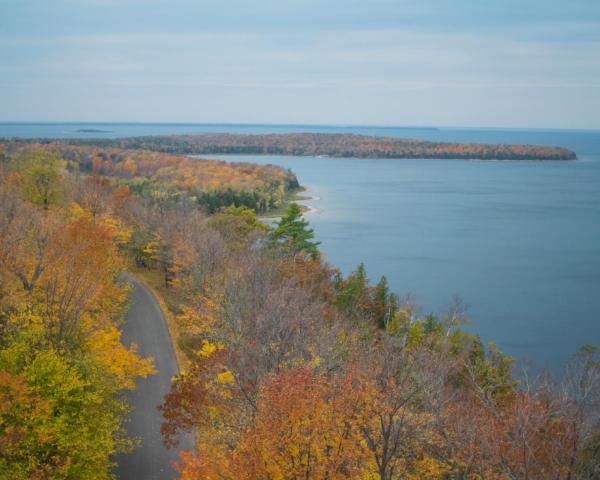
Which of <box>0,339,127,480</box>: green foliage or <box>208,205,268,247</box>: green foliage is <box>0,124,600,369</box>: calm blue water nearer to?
<box>208,205,268,247</box>: green foliage

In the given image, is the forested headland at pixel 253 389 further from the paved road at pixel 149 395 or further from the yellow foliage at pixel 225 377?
the paved road at pixel 149 395

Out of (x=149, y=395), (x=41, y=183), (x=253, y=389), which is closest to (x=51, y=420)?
(x=253, y=389)

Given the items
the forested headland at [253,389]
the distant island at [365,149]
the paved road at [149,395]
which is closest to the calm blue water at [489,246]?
the forested headland at [253,389]

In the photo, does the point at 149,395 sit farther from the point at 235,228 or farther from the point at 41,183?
the point at 41,183

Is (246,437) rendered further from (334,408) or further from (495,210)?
(495,210)

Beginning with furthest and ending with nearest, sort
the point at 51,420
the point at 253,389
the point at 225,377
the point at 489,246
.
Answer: the point at 489,246 → the point at 225,377 → the point at 253,389 → the point at 51,420
